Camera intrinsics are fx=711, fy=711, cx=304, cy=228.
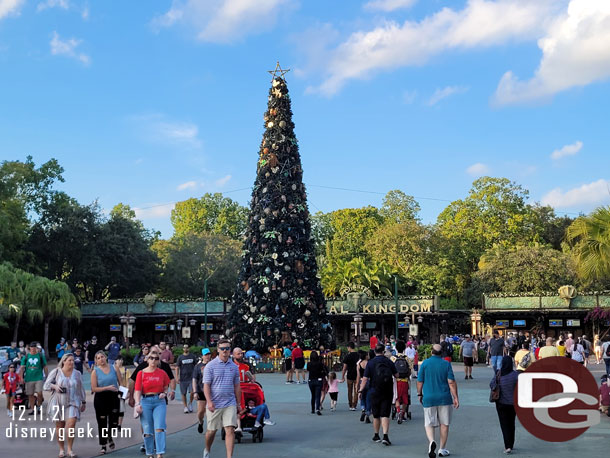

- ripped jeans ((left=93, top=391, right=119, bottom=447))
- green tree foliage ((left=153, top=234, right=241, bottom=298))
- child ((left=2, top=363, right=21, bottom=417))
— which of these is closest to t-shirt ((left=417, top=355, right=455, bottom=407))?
ripped jeans ((left=93, top=391, right=119, bottom=447))

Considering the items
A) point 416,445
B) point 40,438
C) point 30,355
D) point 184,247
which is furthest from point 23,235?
point 416,445

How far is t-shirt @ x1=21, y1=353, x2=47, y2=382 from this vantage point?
50.1 feet

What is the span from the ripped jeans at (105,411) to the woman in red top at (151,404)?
1004 millimetres

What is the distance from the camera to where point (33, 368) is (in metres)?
15.3

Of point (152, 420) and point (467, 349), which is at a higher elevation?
point (152, 420)

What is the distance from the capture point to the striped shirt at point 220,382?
9.36 meters

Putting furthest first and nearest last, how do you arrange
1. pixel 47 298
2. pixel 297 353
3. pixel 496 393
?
pixel 47 298 → pixel 297 353 → pixel 496 393

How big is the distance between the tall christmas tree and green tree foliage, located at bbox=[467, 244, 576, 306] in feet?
90.1

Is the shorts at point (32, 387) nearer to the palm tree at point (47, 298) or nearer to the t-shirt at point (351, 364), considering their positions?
the t-shirt at point (351, 364)

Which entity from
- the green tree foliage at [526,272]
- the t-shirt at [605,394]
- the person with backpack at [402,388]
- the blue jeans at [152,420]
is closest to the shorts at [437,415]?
the blue jeans at [152,420]

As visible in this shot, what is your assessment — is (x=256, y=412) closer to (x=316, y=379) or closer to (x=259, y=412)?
(x=259, y=412)

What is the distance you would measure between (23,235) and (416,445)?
4096cm

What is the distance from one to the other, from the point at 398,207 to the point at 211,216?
70.5ft

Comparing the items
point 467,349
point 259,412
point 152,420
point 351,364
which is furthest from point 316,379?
point 467,349
